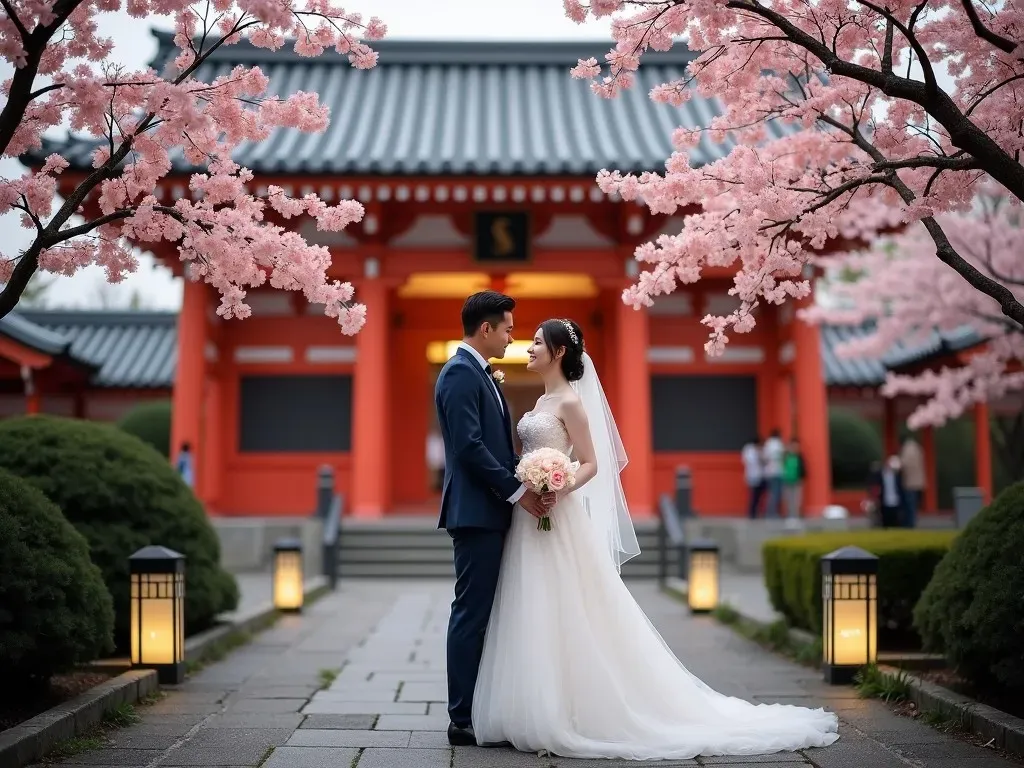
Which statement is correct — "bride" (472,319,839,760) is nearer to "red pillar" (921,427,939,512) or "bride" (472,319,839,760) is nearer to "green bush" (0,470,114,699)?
"green bush" (0,470,114,699)

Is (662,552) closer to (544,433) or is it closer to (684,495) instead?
(684,495)

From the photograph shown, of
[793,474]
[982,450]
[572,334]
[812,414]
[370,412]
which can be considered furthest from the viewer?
[982,450]

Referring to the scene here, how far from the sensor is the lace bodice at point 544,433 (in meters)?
4.85

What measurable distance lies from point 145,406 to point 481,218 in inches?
402

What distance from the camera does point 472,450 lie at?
15.0 ft

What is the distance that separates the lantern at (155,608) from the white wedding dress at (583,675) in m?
2.36

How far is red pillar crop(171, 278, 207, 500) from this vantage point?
14.9m

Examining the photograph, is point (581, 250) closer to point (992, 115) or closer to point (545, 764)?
point (992, 115)

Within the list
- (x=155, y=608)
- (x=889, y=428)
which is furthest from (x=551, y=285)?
(x=155, y=608)

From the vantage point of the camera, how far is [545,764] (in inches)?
166

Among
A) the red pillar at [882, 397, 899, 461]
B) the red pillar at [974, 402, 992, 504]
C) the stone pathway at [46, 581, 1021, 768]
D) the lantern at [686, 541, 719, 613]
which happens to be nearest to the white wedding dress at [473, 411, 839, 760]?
the stone pathway at [46, 581, 1021, 768]

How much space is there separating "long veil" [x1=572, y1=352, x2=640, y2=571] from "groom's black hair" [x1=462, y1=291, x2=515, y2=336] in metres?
0.54

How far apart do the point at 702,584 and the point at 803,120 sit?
5767mm

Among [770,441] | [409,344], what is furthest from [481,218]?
[770,441]
